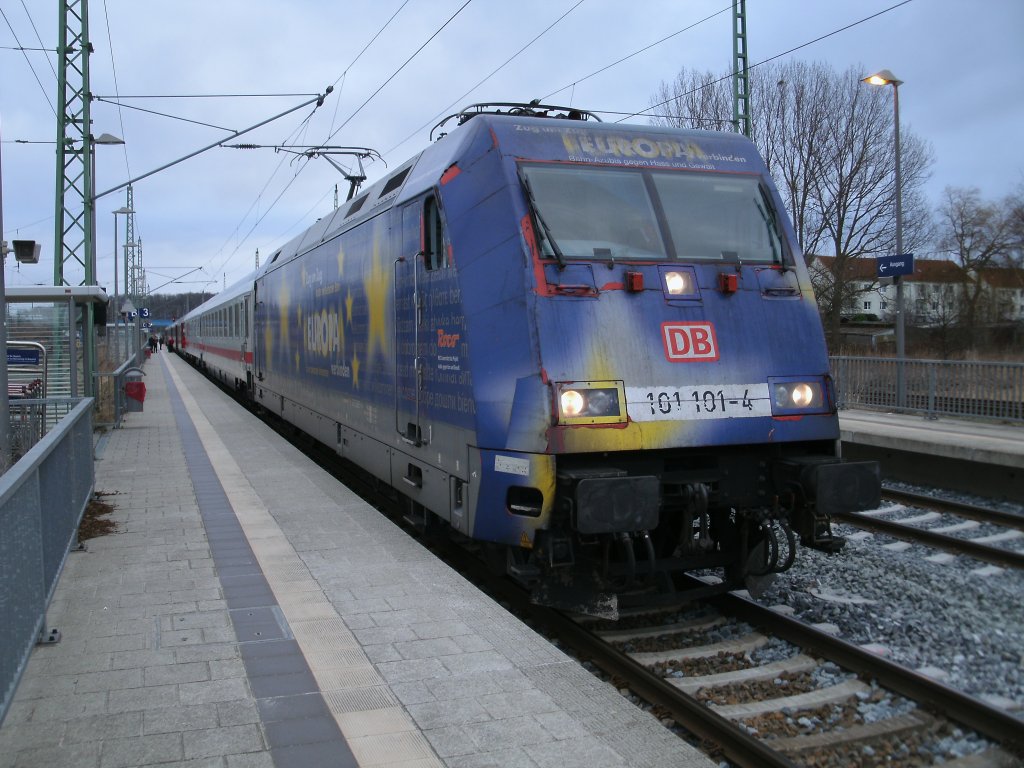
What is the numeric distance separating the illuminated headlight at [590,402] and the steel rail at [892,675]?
1805mm

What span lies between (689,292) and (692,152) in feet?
4.16

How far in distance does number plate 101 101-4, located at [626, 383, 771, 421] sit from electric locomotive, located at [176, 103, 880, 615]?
1cm

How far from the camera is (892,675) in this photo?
16.0ft

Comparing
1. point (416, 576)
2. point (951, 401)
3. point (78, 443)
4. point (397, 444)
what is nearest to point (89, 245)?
point (78, 443)

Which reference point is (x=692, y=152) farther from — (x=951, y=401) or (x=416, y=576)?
(x=951, y=401)

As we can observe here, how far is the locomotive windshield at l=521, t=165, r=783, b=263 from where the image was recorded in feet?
18.6

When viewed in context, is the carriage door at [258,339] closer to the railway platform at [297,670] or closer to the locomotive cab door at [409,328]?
the railway platform at [297,670]

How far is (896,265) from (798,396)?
10930 millimetres

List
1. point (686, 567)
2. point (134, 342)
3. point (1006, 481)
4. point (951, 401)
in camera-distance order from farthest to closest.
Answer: point (134, 342) → point (951, 401) → point (1006, 481) → point (686, 567)

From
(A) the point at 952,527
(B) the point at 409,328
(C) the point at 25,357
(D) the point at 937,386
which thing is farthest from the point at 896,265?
(C) the point at 25,357

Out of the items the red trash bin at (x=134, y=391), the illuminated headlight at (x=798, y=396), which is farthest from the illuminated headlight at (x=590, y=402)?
the red trash bin at (x=134, y=391)

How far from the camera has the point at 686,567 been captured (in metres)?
5.59

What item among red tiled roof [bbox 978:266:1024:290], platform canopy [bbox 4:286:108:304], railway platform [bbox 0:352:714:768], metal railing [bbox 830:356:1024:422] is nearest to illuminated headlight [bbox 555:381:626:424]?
railway platform [bbox 0:352:714:768]

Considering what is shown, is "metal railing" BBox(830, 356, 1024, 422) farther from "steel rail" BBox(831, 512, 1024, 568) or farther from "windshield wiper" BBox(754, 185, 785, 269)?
"windshield wiper" BBox(754, 185, 785, 269)
